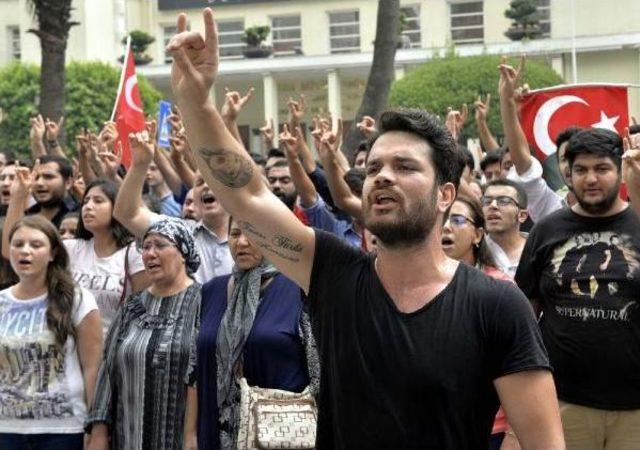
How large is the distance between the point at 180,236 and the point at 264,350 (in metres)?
0.99

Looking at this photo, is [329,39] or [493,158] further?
[329,39]

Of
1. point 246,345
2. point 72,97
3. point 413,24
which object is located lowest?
point 246,345

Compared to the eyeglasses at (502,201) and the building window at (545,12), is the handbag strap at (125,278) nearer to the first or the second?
the eyeglasses at (502,201)

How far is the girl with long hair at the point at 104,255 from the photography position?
6543mm

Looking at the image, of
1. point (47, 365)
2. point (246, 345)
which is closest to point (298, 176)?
point (47, 365)

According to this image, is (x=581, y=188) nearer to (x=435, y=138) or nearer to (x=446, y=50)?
(x=435, y=138)

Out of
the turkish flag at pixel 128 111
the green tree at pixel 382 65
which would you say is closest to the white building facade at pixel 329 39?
the green tree at pixel 382 65

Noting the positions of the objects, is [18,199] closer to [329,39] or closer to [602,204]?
[602,204]

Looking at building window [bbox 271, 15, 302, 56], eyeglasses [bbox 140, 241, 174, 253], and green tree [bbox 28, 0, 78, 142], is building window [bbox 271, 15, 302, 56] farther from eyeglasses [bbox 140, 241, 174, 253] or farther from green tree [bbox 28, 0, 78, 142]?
eyeglasses [bbox 140, 241, 174, 253]

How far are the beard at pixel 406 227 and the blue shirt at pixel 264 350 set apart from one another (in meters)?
2.05

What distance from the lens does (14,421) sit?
5766mm

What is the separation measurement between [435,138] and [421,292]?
1.34 feet

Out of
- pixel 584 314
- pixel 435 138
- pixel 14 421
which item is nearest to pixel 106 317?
pixel 14 421

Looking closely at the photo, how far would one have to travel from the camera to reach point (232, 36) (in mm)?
48906
